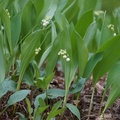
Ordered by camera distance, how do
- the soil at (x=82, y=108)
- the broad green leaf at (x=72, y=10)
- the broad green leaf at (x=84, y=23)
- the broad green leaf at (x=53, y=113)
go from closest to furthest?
the broad green leaf at (x=53, y=113) → the broad green leaf at (x=84, y=23) → the soil at (x=82, y=108) → the broad green leaf at (x=72, y=10)

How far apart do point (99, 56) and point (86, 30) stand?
0.40 ft

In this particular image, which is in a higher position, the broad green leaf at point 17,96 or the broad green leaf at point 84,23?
the broad green leaf at point 84,23

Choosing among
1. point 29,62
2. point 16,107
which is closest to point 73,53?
point 29,62

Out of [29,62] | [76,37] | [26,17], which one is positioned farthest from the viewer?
[26,17]

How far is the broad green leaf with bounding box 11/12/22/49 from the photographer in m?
2.00

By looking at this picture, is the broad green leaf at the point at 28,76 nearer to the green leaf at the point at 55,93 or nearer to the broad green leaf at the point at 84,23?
the green leaf at the point at 55,93

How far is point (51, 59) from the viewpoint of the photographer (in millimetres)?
1950

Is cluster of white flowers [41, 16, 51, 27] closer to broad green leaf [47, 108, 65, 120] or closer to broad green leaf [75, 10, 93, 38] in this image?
broad green leaf [75, 10, 93, 38]

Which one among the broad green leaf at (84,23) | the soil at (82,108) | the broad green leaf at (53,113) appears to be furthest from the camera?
the soil at (82,108)

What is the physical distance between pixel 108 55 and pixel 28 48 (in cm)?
34

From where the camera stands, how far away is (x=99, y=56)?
1.92 metres

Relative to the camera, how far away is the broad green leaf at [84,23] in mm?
1905

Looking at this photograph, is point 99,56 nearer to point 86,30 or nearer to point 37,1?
point 86,30

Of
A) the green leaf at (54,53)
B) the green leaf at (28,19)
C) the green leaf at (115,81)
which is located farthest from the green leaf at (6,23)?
the green leaf at (115,81)
